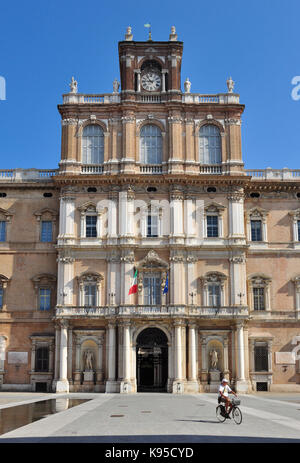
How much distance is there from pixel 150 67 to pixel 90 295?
21764mm

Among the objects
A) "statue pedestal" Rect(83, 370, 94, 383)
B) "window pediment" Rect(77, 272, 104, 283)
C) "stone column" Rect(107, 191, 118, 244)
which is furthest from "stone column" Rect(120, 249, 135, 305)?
"statue pedestal" Rect(83, 370, 94, 383)

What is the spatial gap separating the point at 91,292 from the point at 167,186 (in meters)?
11.1

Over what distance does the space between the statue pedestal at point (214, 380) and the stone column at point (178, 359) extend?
8.78 ft

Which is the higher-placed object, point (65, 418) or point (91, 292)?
point (91, 292)

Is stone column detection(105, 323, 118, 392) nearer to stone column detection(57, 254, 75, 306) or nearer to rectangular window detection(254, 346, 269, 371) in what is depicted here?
stone column detection(57, 254, 75, 306)

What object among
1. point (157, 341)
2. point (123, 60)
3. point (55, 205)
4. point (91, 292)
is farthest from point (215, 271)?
point (123, 60)

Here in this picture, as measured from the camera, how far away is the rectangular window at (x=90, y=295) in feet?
157

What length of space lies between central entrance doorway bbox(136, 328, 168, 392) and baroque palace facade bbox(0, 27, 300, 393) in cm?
12

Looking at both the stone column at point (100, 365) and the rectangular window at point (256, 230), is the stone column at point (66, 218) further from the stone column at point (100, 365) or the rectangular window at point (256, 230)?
the rectangular window at point (256, 230)

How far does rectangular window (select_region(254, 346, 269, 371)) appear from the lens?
157 ft

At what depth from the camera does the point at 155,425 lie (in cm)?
2150

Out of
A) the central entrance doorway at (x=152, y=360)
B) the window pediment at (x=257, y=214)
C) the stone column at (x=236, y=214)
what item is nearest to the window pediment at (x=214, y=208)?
the stone column at (x=236, y=214)

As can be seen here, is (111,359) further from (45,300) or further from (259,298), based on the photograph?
(259,298)

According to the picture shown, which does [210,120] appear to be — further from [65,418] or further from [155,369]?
[65,418]
